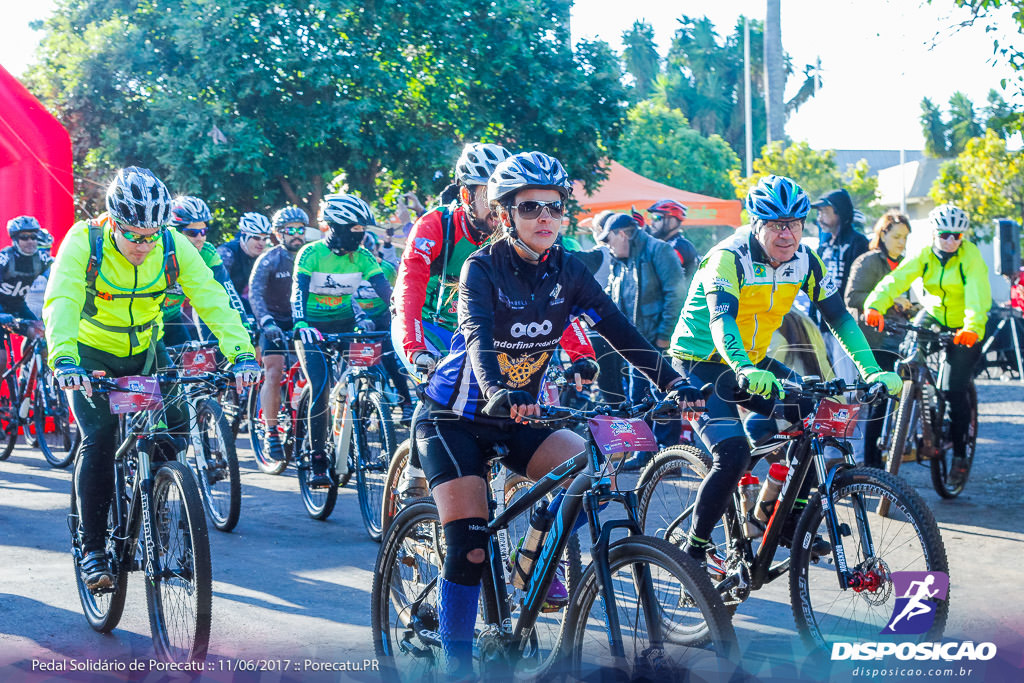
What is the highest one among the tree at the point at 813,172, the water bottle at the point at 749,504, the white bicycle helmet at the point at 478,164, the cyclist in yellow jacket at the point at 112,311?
the tree at the point at 813,172

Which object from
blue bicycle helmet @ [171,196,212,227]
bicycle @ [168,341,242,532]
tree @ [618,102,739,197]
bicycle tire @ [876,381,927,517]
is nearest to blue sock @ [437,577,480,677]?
bicycle @ [168,341,242,532]

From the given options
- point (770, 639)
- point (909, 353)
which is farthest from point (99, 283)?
point (909, 353)

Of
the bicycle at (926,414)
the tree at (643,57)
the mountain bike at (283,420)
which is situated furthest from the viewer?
the tree at (643,57)

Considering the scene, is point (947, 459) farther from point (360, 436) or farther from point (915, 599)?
point (915, 599)

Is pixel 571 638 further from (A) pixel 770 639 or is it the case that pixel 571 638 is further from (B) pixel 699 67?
(B) pixel 699 67

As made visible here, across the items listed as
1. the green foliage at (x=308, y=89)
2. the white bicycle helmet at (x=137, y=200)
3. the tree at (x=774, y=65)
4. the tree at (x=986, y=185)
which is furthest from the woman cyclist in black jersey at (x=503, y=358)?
the tree at (x=986, y=185)

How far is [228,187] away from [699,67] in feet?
166

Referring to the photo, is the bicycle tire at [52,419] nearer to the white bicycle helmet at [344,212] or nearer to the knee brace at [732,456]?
the white bicycle helmet at [344,212]

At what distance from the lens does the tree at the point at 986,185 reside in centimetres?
3541

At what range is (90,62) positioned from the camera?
18219 mm

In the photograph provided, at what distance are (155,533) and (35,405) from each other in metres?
6.42

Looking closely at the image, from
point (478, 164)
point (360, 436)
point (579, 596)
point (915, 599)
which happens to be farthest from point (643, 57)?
point (579, 596)

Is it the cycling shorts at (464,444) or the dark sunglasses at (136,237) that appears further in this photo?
the dark sunglasses at (136,237)

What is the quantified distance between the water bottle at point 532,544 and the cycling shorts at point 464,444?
27cm
